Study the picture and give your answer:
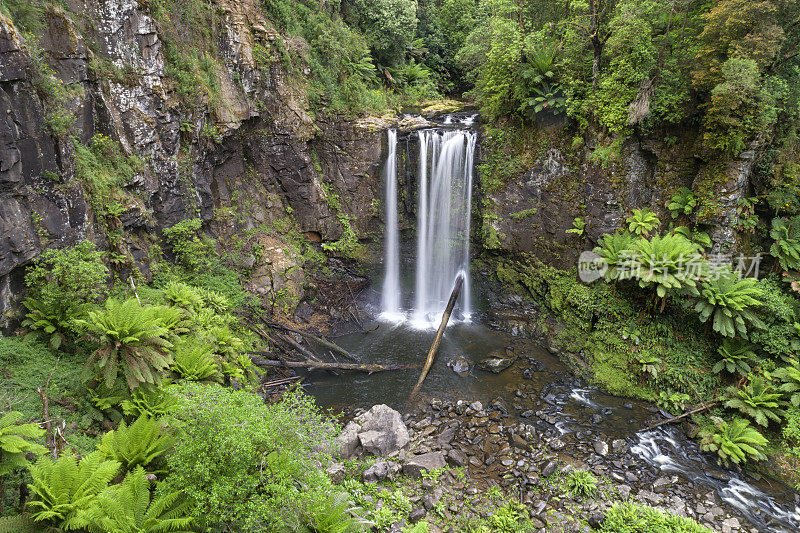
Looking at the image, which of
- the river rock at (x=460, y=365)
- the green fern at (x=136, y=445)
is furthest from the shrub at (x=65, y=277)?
the river rock at (x=460, y=365)

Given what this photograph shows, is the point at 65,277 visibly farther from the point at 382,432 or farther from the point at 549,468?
the point at 549,468

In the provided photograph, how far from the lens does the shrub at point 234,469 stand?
14.5 ft

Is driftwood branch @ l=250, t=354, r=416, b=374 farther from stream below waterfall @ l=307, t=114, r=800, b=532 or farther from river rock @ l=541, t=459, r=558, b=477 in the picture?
river rock @ l=541, t=459, r=558, b=477

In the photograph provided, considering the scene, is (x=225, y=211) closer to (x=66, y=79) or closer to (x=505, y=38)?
(x=66, y=79)

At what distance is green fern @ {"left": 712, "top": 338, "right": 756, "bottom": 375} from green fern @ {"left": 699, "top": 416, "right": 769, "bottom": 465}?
1.24m

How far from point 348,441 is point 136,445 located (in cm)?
394

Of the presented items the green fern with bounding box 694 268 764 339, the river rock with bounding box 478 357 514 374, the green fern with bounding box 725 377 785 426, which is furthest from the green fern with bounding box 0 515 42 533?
the green fern with bounding box 694 268 764 339

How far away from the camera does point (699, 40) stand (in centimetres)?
970

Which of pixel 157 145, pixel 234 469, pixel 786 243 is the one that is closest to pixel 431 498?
pixel 234 469

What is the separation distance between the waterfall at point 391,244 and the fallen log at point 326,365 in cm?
365

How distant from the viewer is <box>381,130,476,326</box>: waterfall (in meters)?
14.5

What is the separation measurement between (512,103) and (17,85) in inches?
509

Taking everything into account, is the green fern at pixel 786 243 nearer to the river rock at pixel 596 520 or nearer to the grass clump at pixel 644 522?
the grass clump at pixel 644 522

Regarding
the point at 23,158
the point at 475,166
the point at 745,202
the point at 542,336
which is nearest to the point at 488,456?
the point at 542,336
